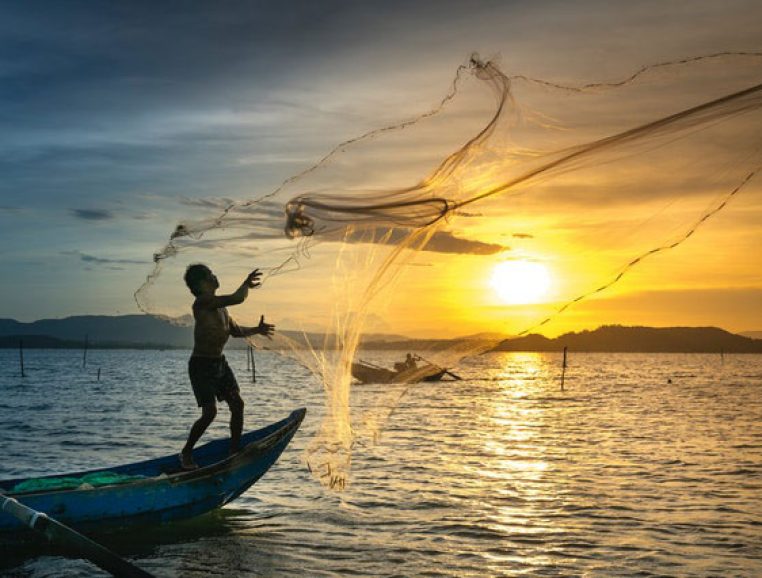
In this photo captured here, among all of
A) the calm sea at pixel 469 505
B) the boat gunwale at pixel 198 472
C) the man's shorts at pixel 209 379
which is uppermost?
the man's shorts at pixel 209 379

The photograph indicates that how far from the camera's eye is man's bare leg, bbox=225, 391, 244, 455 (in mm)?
11195

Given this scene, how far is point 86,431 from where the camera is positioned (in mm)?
30609

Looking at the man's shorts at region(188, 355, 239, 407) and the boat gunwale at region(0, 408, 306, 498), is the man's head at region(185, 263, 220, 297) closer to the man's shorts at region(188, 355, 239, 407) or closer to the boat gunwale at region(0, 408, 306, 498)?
the man's shorts at region(188, 355, 239, 407)

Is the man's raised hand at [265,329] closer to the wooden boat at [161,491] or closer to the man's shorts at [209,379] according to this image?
the man's shorts at [209,379]

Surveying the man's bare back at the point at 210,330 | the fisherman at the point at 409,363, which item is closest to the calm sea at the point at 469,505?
the fisherman at the point at 409,363

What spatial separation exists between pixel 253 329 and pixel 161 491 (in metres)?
2.61

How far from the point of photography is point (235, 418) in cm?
1166

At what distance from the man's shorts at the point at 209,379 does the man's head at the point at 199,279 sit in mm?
886

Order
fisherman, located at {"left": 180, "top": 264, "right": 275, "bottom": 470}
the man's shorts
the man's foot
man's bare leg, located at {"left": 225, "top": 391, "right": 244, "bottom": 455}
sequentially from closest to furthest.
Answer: fisherman, located at {"left": 180, "top": 264, "right": 275, "bottom": 470}
the man's shorts
man's bare leg, located at {"left": 225, "top": 391, "right": 244, "bottom": 455}
the man's foot

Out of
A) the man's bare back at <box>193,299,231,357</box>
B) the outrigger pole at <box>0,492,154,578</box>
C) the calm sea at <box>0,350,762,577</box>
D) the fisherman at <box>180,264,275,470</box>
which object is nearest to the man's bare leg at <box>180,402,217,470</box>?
the fisherman at <box>180,264,275,470</box>

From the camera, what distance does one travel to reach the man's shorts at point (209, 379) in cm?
1094

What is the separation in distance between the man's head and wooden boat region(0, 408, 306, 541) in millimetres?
2706

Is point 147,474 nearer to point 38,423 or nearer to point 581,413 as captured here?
point 38,423

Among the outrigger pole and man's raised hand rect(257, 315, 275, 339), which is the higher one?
man's raised hand rect(257, 315, 275, 339)
